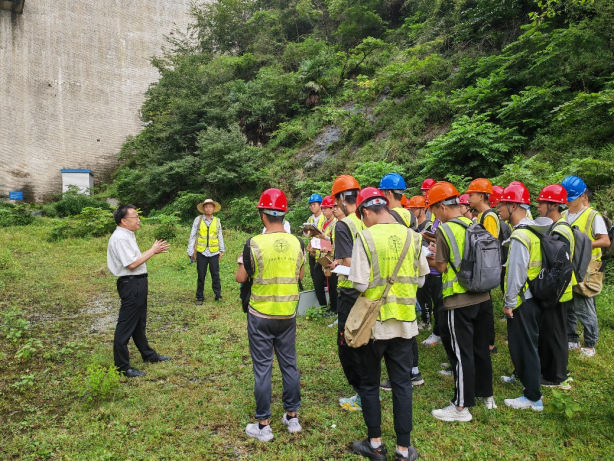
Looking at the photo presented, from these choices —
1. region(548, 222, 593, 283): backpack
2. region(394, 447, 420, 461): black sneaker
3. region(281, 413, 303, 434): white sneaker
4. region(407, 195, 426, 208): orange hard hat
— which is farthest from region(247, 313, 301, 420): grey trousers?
region(407, 195, 426, 208): orange hard hat

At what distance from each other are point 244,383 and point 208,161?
14200mm

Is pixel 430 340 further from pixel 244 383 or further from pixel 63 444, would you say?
pixel 63 444

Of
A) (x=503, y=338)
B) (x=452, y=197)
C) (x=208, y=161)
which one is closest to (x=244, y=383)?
(x=452, y=197)

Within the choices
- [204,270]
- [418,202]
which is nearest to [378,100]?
[418,202]

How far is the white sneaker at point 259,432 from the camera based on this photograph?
3004mm

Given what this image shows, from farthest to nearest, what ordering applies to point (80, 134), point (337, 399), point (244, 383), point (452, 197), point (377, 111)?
point (80, 134) < point (377, 111) < point (244, 383) < point (337, 399) < point (452, 197)

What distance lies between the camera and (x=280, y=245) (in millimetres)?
3066

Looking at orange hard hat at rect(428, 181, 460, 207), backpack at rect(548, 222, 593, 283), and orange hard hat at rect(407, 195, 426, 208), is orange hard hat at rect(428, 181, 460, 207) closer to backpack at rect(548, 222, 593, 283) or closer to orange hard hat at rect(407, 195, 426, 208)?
backpack at rect(548, 222, 593, 283)

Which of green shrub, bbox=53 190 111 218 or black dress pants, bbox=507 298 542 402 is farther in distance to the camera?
green shrub, bbox=53 190 111 218

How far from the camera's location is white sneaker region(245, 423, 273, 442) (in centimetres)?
300

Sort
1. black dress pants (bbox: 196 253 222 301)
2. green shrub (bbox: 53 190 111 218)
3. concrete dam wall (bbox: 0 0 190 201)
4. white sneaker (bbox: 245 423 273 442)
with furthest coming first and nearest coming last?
concrete dam wall (bbox: 0 0 190 201) < green shrub (bbox: 53 190 111 218) < black dress pants (bbox: 196 253 222 301) < white sneaker (bbox: 245 423 273 442)

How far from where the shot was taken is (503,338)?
5055mm

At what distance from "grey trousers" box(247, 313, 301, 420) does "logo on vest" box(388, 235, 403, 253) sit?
1.19 metres

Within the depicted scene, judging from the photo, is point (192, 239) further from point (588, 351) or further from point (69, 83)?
point (69, 83)
